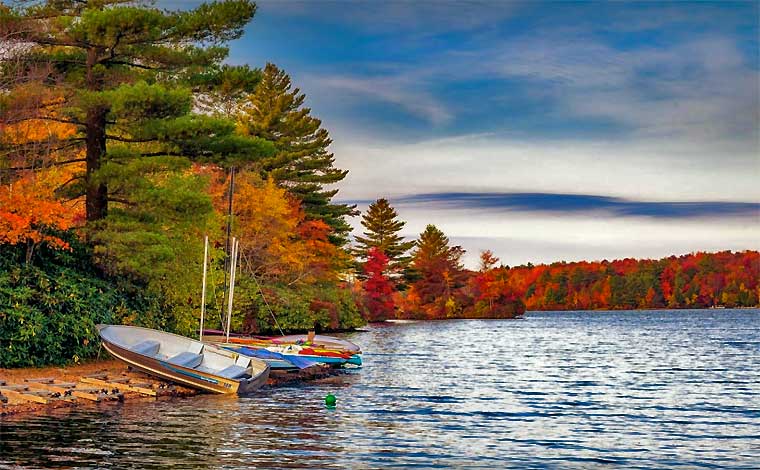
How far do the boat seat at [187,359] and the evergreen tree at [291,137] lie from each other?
4848 centimetres

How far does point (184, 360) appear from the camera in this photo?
1136 inches

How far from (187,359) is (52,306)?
14.2ft

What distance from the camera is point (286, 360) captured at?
35.2 m

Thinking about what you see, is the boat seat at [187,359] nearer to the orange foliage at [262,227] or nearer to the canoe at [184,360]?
the canoe at [184,360]

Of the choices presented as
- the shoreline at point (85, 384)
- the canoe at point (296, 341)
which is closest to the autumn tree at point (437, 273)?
the canoe at point (296, 341)

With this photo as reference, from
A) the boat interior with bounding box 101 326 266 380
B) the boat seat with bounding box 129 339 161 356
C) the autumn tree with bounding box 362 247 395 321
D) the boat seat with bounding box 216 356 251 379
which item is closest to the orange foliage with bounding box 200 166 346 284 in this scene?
the boat interior with bounding box 101 326 266 380

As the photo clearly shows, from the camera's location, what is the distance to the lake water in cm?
1866

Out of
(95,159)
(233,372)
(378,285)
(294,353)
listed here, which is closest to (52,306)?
(233,372)

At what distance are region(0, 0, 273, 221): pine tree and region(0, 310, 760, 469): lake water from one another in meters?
9.13

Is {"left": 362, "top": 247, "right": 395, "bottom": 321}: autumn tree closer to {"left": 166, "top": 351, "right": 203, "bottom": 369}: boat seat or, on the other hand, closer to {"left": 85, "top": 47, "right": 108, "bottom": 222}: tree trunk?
{"left": 85, "top": 47, "right": 108, "bottom": 222}: tree trunk

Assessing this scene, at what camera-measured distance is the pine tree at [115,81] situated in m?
29.5

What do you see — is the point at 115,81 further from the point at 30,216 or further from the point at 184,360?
the point at 184,360

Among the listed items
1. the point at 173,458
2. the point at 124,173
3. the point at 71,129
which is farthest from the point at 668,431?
the point at 71,129

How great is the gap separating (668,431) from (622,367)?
2275 centimetres
